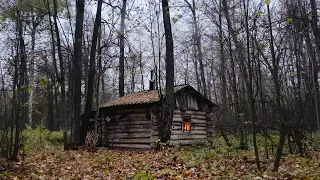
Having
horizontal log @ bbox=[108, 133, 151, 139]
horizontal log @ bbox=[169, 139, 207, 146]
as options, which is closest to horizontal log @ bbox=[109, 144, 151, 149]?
horizontal log @ bbox=[108, 133, 151, 139]

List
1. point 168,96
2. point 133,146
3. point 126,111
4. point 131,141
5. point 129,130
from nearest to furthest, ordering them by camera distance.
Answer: point 168,96, point 133,146, point 131,141, point 129,130, point 126,111

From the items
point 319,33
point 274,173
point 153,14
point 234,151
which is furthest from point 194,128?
point 274,173

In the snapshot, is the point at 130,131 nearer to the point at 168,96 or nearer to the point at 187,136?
the point at 187,136

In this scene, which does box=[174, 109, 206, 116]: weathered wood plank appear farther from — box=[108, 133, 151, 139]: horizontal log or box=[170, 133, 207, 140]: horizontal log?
box=[108, 133, 151, 139]: horizontal log

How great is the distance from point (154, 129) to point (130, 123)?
5.81 feet

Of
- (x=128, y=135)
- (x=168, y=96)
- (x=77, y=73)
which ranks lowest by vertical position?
(x=128, y=135)

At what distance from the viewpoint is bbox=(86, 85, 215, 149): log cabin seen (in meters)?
15.1

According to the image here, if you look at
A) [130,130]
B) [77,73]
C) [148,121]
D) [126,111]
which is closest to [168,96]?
[148,121]

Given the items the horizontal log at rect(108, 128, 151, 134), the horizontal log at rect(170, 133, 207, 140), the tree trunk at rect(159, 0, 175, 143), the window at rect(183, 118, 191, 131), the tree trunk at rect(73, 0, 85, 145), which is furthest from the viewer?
the window at rect(183, 118, 191, 131)

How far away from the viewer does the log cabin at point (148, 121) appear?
15055mm

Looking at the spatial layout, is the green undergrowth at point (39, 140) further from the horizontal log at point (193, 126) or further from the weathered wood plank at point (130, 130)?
the horizontal log at point (193, 126)

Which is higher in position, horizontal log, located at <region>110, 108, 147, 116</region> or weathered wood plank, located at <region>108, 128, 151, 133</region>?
horizontal log, located at <region>110, 108, 147, 116</region>

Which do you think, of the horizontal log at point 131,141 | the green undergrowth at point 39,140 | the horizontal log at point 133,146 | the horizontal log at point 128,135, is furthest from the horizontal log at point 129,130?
the green undergrowth at point 39,140

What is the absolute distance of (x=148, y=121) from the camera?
49.9 ft
